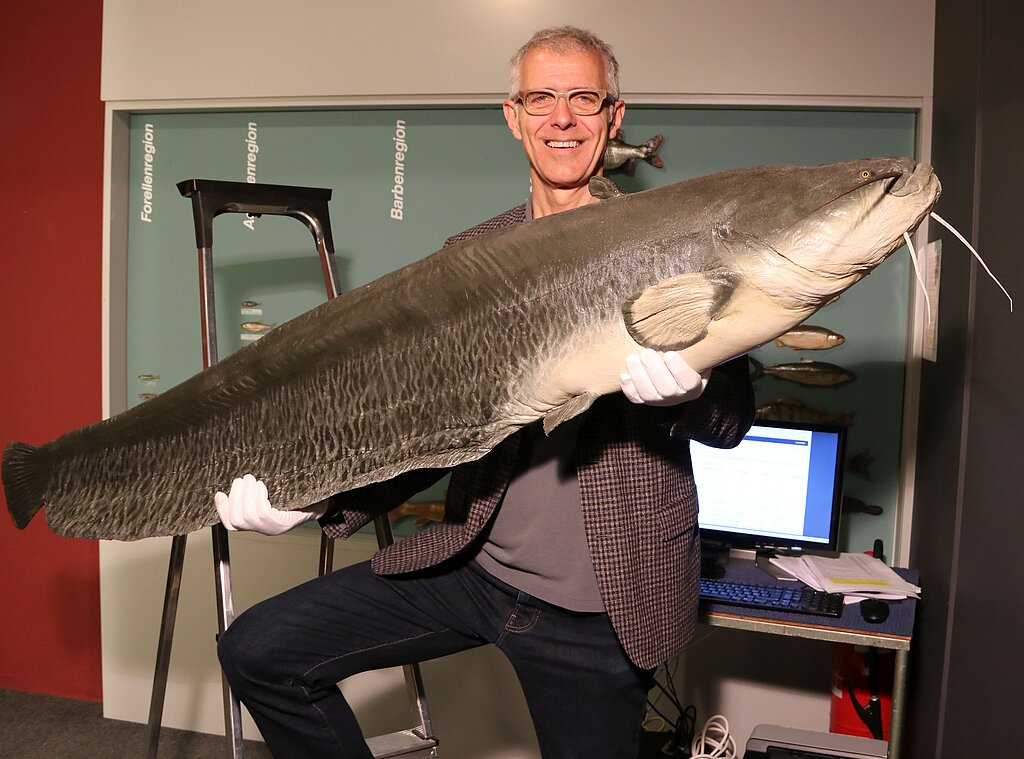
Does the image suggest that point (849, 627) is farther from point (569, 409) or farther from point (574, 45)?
point (574, 45)

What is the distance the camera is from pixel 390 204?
2.65m

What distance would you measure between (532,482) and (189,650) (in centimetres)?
188

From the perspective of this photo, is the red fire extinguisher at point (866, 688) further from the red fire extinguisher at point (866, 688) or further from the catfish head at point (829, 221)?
the catfish head at point (829, 221)

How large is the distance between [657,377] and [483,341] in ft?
0.82

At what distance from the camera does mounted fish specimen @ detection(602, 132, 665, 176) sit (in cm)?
239

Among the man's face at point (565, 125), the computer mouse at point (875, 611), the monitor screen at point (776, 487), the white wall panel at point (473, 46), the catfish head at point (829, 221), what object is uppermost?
the white wall panel at point (473, 46)

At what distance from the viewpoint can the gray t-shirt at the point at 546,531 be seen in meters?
1.47

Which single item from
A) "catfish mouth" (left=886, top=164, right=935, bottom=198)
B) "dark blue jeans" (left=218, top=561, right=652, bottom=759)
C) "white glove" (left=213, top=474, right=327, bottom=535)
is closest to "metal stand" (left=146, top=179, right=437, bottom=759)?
"dark blue jeans" (left=218, top=561, right=652, bottom=759)

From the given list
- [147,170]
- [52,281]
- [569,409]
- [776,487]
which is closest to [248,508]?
[569,409]

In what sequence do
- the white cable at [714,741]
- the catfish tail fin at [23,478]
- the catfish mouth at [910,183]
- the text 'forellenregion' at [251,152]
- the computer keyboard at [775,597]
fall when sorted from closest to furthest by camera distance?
the catfish mouth at [910,183] → the catfish tail fin at [23,478] → the computer keyboard at [775,597] → the white cable at [714,741] → the text 'forellenregion' at [251,152]

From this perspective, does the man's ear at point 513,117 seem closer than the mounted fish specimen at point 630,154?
Yes

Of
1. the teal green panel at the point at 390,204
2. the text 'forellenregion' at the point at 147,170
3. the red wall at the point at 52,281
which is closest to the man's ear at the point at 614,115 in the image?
Result: the teal green panel at the point at 390,204

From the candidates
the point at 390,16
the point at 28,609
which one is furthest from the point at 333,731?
the point at 28,609

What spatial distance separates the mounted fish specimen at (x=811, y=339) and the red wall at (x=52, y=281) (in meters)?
2.16
